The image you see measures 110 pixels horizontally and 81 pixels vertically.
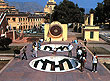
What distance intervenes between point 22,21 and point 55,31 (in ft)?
119

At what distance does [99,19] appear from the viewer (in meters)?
69.4

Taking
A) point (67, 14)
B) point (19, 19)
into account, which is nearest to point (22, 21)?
point (19, 19)

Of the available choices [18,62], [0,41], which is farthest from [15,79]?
[0,41]

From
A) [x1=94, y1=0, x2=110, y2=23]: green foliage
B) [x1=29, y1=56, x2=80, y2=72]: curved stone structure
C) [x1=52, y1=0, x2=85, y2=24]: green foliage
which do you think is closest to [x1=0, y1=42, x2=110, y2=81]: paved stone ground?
[x1=29, y1=56, x2=80, y2=72]: curved stone structure

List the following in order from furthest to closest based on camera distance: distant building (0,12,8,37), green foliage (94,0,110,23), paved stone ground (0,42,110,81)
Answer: green foliage (94,0,110,23)
distant building (0,12,8,37)
paved stone ground (0,42,110,81)

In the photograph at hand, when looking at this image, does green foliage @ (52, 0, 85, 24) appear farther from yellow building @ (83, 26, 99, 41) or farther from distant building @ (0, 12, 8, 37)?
yellow building @ (83, 26, 99, 41)

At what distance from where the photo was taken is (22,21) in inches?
2751

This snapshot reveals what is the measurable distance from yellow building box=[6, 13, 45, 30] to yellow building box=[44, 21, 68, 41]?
77.0 ft

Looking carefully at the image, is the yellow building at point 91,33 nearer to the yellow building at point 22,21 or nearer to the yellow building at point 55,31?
the yellow building at point 55,31

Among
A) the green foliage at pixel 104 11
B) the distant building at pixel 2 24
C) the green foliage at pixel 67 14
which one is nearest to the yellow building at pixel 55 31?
the distant building at pixel 2 24

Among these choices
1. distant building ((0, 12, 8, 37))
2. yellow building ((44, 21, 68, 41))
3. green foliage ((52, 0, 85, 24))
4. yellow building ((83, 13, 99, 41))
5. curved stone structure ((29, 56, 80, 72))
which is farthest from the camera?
green foliage ((52, 0, 85, 24))

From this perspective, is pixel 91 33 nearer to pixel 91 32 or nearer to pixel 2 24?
pixel 91 32

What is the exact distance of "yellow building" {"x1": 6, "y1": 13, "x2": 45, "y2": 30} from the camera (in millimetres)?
65250

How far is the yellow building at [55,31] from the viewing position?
36.5 m
